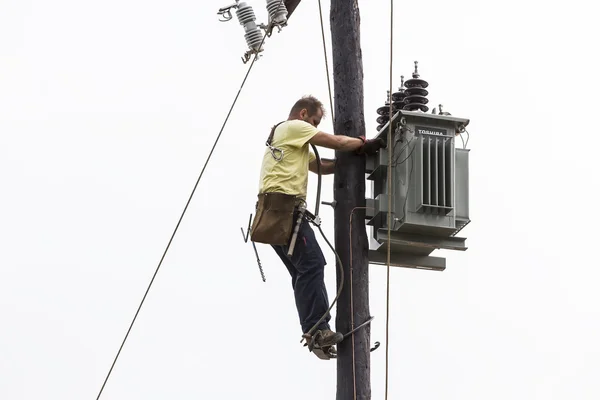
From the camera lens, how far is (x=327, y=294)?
8.09 metres

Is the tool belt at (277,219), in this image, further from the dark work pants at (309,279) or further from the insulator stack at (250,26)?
the insulator stack at (250,26)

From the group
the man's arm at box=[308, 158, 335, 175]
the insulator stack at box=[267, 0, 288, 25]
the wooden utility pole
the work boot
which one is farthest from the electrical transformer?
the insulator stack at box=[267, 0, 288, 25]

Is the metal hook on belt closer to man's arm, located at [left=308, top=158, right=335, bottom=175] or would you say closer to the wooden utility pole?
the wooden utility pole

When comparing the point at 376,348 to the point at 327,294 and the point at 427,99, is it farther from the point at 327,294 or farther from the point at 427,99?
the point at 427,99

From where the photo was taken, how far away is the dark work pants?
799cm

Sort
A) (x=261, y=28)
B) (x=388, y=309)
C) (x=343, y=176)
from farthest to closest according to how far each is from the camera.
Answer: (x=261, y=28)
(x=343, y=176)
(x=388, y=309)

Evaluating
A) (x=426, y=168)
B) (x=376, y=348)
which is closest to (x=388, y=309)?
(x=376, y=348)

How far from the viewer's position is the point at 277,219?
26.7 ft

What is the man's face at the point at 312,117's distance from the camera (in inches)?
334

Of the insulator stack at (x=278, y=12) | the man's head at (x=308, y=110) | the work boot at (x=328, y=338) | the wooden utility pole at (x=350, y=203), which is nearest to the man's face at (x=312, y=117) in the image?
the man's head at (x=308, y=110)

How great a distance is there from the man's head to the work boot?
1376mm

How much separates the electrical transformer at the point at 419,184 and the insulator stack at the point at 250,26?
1.47 m

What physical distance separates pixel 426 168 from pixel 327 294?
938mm

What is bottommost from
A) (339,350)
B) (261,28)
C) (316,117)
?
(339,350)
